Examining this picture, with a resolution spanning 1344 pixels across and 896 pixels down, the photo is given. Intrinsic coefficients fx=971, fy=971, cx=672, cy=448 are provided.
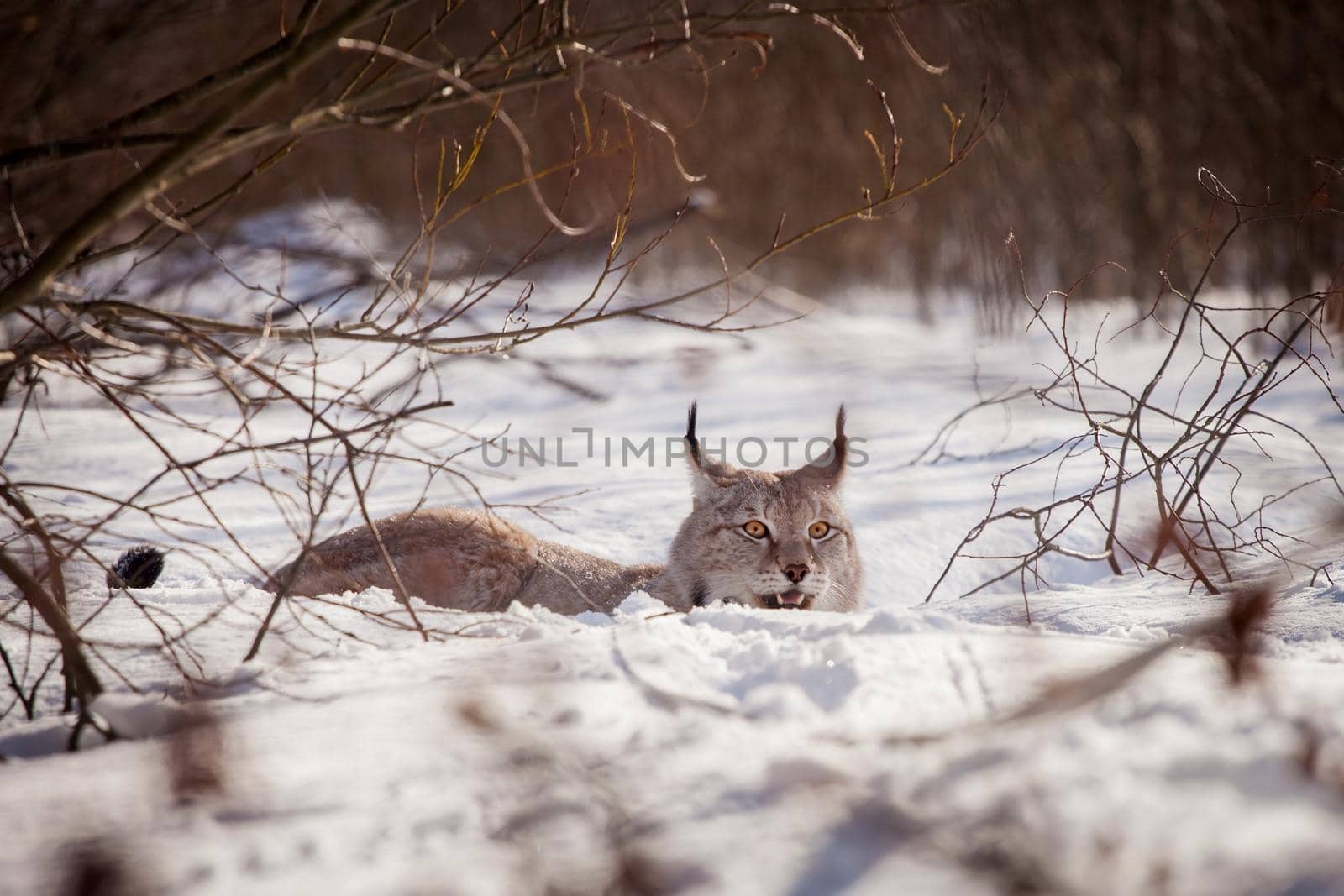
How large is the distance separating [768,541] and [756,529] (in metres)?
0.08

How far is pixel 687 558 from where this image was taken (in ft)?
14.9

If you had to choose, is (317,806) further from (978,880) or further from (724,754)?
(978,880)

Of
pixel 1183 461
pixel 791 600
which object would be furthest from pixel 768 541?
pixel 1183 461

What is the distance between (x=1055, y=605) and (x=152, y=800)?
124 inches

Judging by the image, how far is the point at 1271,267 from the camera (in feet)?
29.3

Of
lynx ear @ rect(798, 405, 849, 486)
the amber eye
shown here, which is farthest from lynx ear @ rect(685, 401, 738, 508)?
lynx ear @ rect(798, 405, 849, 486)

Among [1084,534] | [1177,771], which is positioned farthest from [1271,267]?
[1177,771]

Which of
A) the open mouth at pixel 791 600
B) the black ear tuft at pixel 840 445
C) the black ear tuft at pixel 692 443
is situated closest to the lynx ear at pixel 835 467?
the black ear tuft at pixel 840 445

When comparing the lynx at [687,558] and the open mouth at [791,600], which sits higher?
the lynx at [687,558]

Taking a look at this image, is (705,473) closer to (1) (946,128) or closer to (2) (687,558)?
(2) (687,558)

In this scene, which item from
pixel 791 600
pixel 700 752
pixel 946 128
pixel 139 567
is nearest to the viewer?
pixel 700 752

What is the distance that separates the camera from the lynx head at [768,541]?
13.9 feet

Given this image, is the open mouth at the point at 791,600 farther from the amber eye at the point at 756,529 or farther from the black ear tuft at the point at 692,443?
the black ear tuft at the point at 692,443

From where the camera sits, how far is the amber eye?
444 centimetres
